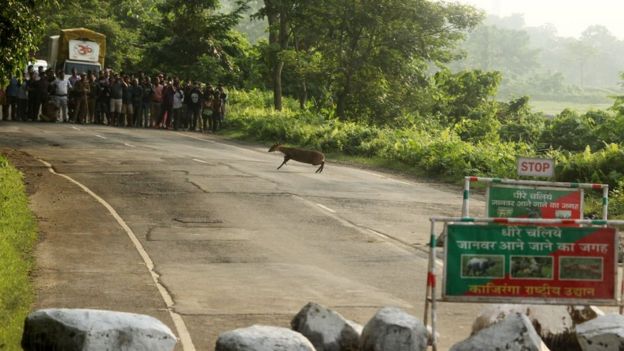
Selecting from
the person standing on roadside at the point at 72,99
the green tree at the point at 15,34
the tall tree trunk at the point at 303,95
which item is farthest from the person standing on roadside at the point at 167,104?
the green tree at the point at 15,34

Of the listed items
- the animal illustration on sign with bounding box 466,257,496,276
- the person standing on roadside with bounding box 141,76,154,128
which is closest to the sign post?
the animal illustration on sign with bounding box 466,257,496,276

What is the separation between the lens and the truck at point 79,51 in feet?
186

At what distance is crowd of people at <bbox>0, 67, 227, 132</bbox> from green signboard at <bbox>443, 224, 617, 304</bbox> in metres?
34.7

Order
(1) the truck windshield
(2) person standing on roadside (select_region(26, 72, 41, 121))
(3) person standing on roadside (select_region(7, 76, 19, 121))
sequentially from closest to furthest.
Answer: (3) person standing on roadside (select_region(7, 76, 19, 121)), (2) person standing on roadside (select_region(26, 72, 41, 121)), (1) the truck windshield

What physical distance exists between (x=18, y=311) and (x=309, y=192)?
1317cm

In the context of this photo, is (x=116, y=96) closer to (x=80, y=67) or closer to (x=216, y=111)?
(x=216, y=111)

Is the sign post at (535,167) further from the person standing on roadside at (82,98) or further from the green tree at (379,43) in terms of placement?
the green tree at (379,43)

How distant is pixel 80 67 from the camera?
56812 mm

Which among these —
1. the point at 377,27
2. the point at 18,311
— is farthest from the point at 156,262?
the point at 377,27

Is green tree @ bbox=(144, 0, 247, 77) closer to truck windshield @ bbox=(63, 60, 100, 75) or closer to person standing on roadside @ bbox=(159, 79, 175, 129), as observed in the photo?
truck windshield @ bbox=(63, 60, 100, 75)

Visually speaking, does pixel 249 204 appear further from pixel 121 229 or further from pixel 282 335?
pixel 282 335

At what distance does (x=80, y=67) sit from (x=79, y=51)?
89 cm

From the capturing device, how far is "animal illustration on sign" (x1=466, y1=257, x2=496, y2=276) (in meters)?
10.5

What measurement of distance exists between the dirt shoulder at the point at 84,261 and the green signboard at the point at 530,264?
2.78 metres
